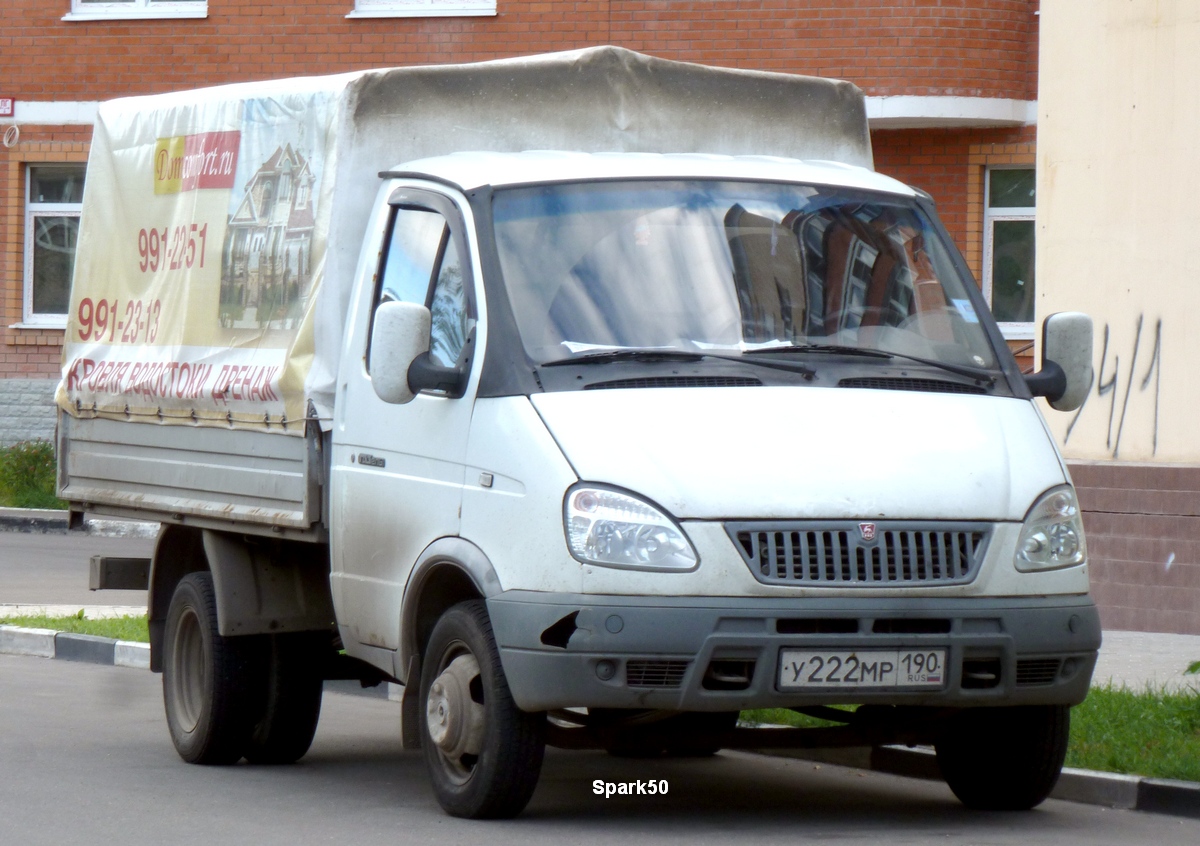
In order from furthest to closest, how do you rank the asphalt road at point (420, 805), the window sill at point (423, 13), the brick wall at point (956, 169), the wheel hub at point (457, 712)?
the window sill at point (423, 13)
the brick wall at point (956, 169)
the asphalt road at point (420, 805)
the wheel hub at point (457, 712)

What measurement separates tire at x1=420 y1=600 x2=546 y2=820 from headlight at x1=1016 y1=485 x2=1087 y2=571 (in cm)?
156

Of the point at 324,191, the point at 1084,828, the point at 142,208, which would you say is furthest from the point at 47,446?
the point at 1084,828

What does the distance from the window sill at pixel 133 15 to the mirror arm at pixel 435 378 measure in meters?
17.5

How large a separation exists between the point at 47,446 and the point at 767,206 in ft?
60.0

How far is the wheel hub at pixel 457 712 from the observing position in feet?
21.7

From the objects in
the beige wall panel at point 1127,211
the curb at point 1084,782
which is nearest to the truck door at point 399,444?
the curb at point 1084,782

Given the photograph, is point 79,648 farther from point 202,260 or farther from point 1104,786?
point 1104,786

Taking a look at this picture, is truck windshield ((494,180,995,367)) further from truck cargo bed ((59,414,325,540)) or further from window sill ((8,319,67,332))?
window sill ((8,319,67,332))

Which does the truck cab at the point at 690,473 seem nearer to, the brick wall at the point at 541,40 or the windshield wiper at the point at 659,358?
the windshield wiper at the point at 659,358

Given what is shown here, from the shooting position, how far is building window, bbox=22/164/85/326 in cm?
2469

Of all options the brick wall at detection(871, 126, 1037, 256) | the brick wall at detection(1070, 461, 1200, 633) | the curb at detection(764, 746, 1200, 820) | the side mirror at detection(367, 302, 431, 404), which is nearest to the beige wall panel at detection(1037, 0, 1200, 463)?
the brick wall at detection(1070, 461, 1200, 633)

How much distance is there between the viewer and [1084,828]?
6977mm

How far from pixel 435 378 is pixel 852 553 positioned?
4.73 feet

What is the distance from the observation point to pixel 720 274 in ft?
22.9
